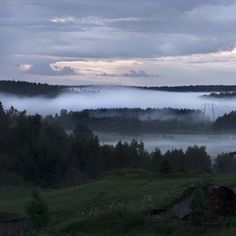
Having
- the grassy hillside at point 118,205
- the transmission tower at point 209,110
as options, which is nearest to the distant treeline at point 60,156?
the grassy hillside at point 118,205

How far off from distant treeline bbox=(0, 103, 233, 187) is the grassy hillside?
114ft

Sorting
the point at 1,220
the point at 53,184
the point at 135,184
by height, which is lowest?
the point at 53,184

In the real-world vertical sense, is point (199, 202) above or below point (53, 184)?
above

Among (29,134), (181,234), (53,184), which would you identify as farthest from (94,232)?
(29,134)

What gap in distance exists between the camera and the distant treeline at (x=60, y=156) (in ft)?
258

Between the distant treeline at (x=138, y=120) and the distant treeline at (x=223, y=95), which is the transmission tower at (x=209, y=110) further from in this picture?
the distant treeline at (x=223, y=95)

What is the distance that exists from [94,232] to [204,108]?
15437 centimetres

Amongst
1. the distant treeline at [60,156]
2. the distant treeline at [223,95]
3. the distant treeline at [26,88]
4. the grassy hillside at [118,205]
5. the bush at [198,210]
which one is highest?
the distant treeline at [26,88]

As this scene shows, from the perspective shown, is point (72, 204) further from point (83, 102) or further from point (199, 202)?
point (83, 102)

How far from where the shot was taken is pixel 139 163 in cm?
8444

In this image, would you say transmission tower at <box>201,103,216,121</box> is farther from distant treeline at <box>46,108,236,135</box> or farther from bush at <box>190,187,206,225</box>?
bush at <box>190,187,206,225</box>

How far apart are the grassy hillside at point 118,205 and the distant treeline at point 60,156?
34.9 metres

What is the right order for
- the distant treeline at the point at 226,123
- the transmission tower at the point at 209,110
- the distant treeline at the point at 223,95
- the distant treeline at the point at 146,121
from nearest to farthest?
the distant treeline at the point at 226,123 → the distant treeline at the point at 146,121 → the transmission tower at the point at 209,110 → the distant treeline at the point at 223,95

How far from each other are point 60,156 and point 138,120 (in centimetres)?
8325
